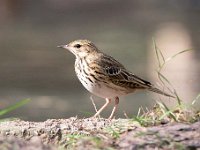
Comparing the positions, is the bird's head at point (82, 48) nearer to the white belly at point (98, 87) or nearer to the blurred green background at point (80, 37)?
the white belly at point (98, 87)

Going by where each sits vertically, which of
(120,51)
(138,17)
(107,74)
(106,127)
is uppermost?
(138,17)

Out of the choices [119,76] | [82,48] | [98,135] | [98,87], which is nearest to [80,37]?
[82,48]

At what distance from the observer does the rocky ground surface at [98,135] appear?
6707mm

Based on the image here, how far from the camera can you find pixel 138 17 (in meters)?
33.8

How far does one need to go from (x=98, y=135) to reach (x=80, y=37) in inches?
727

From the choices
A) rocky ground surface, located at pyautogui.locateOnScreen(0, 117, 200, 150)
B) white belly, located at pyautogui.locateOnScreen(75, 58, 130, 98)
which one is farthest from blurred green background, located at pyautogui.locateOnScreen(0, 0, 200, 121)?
white belly, located at pyautogui.locateOnScreen(75, 58, 130, 98)

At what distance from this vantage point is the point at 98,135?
24.2 ft

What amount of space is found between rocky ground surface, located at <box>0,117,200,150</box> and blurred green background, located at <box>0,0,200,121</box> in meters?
0.31

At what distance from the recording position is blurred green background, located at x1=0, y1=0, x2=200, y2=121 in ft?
54.1

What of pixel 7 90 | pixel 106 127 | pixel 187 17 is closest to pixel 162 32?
pixel 187 17

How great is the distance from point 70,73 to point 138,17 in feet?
46.1

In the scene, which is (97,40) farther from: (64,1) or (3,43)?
(64,1)

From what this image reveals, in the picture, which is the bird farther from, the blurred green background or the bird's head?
the blurred green background

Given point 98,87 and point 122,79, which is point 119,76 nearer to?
point 122,79
